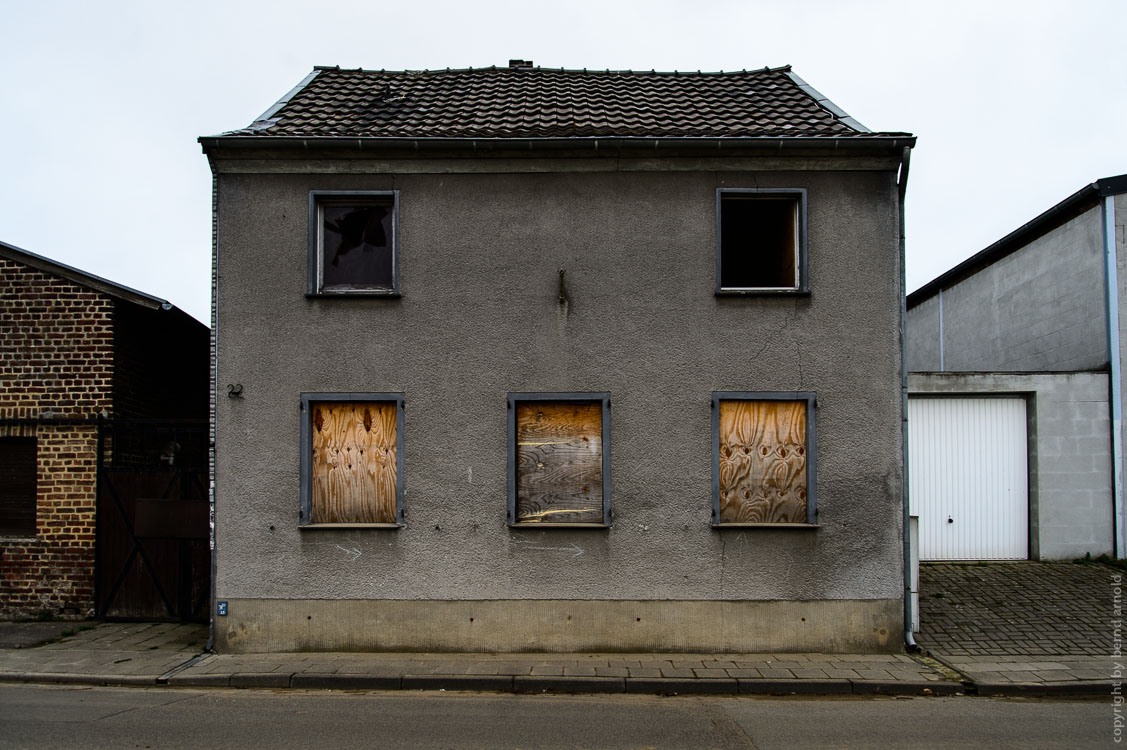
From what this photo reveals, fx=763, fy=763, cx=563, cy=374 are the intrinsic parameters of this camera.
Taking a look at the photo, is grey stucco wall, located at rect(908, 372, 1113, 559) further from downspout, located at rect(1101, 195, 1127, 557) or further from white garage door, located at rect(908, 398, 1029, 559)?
white garage door, located at rect(908, 398, 1029, 559)

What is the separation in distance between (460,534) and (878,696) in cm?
448

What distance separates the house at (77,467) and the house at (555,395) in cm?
198

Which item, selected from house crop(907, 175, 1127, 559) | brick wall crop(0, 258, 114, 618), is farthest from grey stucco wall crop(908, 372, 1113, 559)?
brick wall crop(0, 258, 114, 618)

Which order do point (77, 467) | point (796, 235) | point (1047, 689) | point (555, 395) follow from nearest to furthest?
point (1047, 689) → point (555, 395) → point (796, 235) → point (77, 467)

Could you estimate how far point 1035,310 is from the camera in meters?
14.2

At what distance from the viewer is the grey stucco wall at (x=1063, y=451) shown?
38.8 feet

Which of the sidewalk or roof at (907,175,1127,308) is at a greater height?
roof at (907,175,1127,308)

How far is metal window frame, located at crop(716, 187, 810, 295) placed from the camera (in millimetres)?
8594

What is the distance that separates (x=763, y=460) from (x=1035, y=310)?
8.82 m

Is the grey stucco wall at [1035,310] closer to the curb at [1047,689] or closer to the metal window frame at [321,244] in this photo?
the curb at [1047,689]

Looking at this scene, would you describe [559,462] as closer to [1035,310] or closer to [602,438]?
[602,438]

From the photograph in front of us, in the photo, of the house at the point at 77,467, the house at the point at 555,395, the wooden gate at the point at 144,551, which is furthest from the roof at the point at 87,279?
the house at the point at 555,395

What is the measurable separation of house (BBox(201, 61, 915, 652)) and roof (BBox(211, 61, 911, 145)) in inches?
6.5

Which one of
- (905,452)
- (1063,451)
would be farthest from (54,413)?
(1063,451)
